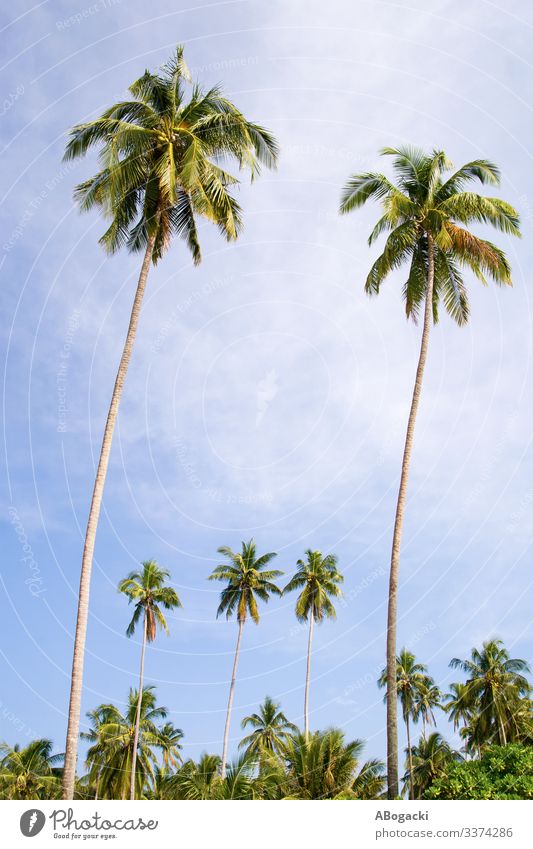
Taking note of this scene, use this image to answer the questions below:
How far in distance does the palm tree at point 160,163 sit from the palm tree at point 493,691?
40.6 meters

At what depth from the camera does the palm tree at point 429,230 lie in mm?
20750

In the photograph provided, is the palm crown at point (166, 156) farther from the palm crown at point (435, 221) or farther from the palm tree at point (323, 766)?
the palm tree at point (323, 766)

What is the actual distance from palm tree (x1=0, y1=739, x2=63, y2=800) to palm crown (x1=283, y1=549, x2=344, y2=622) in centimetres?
1834

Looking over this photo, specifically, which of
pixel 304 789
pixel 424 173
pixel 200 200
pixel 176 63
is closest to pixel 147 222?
pixel 200 200

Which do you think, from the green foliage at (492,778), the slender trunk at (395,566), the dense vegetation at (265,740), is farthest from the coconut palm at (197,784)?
the green foliage at (492,778)

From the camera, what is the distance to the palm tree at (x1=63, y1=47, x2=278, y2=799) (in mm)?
18016

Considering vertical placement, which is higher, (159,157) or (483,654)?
(159,157)

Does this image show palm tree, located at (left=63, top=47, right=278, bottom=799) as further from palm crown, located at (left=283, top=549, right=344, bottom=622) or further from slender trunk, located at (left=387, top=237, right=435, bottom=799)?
palm crown, located at (left=283, top=549, right=344, bottom=622)

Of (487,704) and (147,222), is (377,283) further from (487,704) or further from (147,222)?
(487,704)

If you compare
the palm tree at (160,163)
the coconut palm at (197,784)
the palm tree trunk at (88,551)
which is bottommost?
the coconut palm at (197,784)

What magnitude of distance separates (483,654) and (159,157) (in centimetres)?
4523

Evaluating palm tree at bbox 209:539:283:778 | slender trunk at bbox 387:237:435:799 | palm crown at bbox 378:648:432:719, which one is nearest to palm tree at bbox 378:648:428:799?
palm crown at bbox 378:648:432:719

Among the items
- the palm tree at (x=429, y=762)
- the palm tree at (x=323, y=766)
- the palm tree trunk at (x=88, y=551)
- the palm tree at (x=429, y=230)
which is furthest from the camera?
the palm tree at (x=429, y=762)
